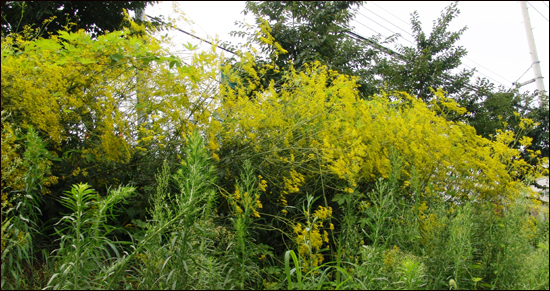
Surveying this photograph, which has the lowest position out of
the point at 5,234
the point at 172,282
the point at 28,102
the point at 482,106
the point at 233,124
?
the point at 5,234

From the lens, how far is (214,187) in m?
2.92

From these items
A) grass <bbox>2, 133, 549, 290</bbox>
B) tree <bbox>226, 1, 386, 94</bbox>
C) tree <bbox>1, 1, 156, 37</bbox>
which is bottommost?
grass <bbox>2, 133, 549, 290</bbox>

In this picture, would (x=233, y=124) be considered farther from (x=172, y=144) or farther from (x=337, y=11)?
(x=337, y=11)

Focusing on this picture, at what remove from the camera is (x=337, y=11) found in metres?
8.65

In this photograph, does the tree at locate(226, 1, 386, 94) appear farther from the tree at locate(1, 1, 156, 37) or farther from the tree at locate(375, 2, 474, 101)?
the tree at locate(1, 1, 156, 37)

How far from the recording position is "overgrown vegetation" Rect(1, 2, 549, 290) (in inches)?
78.0

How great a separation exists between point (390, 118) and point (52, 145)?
288cm

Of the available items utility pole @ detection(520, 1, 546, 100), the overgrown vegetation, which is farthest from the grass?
utility pole @ detection(520, 1, 546, 100)

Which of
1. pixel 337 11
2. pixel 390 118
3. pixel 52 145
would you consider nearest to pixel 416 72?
pixel 337 11

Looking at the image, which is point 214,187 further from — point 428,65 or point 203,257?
point 428,65

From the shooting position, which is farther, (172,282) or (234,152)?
(234,152)

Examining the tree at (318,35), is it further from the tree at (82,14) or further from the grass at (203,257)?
the grass at (203,257)

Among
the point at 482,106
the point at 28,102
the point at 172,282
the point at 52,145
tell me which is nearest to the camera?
the point at 172,282

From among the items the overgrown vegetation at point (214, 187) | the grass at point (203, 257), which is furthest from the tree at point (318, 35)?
the grass at point (203, 257)
